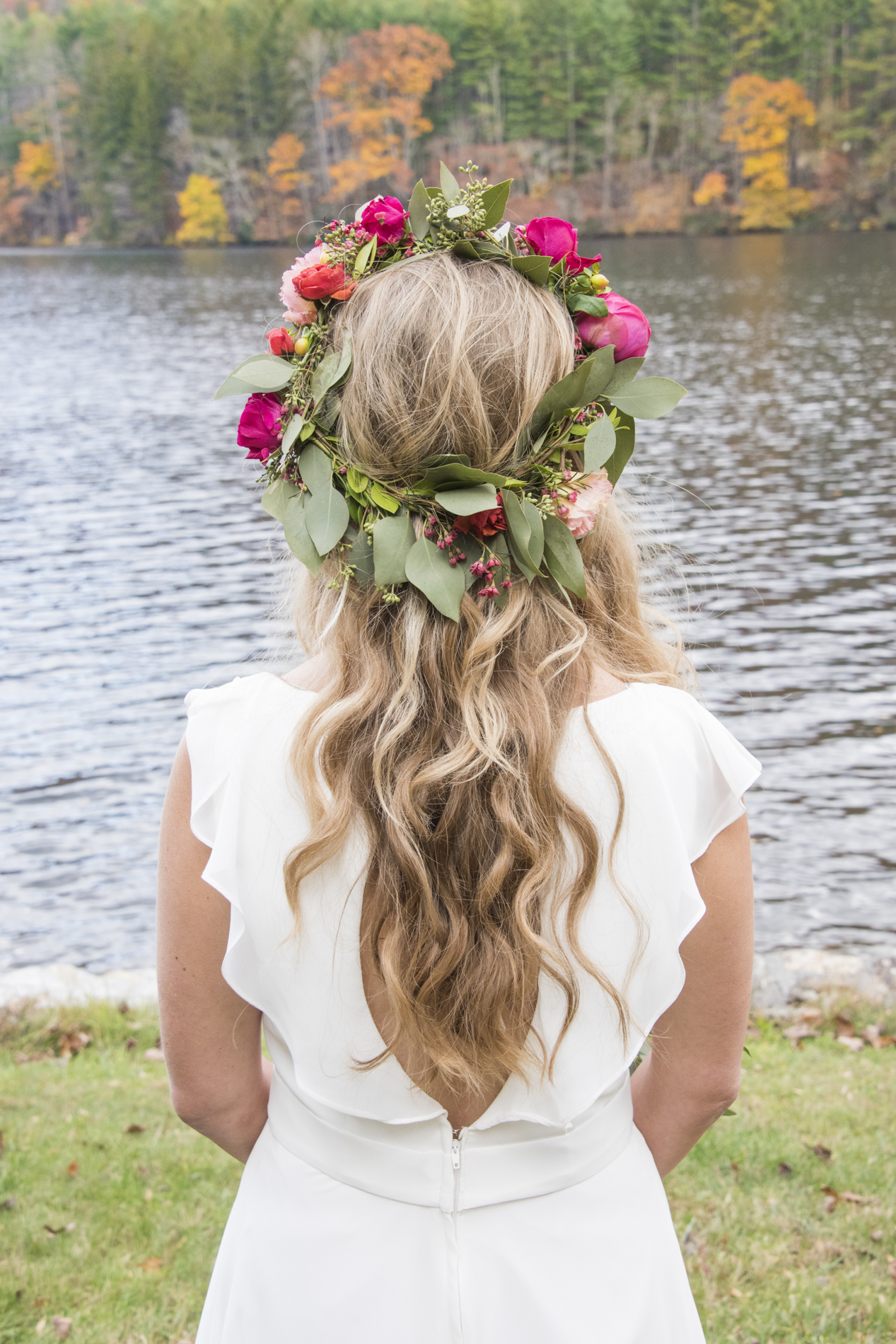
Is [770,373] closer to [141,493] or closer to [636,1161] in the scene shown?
[141,493]

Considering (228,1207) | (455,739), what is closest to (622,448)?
(455,739)

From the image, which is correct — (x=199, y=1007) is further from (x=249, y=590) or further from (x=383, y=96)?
(x=383, y=96)

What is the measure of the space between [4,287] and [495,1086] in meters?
46.5

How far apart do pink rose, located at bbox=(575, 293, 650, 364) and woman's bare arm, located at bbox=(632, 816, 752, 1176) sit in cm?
69

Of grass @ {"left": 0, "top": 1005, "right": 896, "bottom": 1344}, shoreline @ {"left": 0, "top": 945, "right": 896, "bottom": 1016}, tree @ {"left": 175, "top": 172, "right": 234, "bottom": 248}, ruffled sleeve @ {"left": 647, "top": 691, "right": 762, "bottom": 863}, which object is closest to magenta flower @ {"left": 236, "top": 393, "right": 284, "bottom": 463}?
ruffled sleeve @ {"left": 647, "top": 691, "right": 762, "bottom": 863}

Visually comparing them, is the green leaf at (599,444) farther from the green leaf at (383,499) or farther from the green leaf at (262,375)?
the green leaf at (262,375)

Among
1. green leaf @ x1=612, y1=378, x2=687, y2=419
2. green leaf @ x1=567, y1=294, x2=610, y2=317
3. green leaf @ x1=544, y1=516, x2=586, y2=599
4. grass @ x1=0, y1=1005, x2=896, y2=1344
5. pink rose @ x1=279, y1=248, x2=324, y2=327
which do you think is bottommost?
grass @ x1=0, y1=1005, x2=896, y2=1344

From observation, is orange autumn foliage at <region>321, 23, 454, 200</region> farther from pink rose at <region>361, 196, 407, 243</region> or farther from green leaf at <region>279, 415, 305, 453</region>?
green leaf at <region>279, 415, 305, 453</region>

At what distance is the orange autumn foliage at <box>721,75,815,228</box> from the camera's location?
2255 inches

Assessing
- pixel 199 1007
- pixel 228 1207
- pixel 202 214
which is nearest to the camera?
pixel 199 1007

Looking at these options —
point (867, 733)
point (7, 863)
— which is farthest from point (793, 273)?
point (7, 863)

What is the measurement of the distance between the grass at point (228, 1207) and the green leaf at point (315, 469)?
2512mm

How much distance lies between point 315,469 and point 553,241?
1.53 ft

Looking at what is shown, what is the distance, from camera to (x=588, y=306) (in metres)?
1.60
